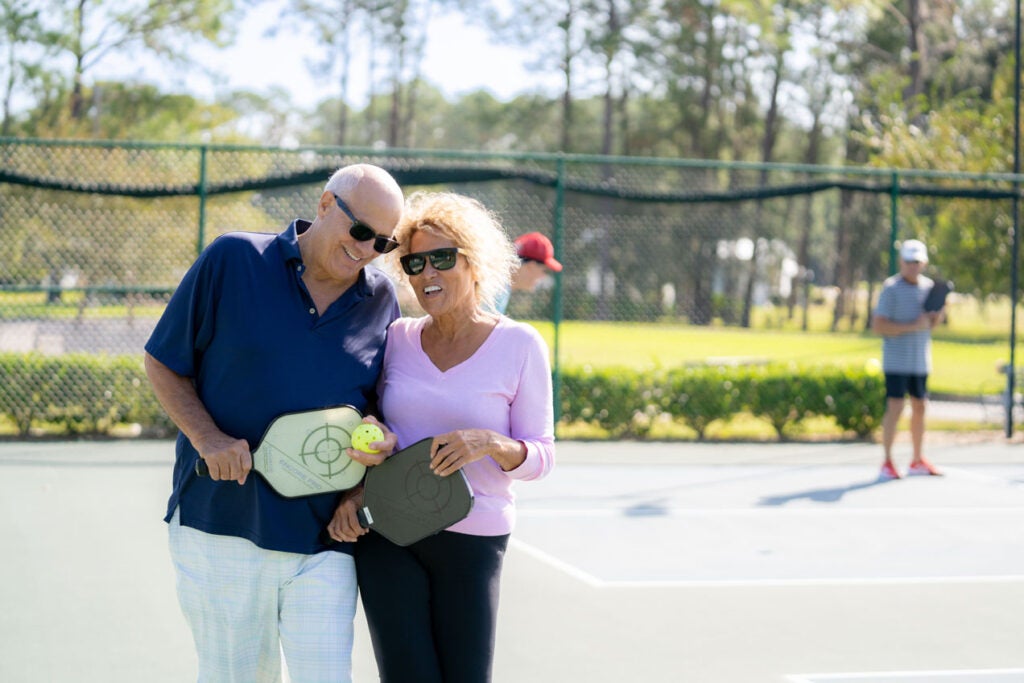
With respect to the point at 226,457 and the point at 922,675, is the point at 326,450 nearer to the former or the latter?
the point at 226,457

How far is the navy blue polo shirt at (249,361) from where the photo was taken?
2.77 m

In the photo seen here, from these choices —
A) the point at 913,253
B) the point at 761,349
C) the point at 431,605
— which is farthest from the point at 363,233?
the point at 761,349

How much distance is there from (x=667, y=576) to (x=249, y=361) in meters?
3.84

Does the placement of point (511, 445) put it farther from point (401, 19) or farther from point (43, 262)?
point (401, 19)

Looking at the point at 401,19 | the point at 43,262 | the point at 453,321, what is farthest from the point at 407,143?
the point at 453,321

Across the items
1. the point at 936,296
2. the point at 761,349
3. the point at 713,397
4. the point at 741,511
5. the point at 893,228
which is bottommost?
the point at 761,349

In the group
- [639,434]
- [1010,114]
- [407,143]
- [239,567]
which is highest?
[407,143]

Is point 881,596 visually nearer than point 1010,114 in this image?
Yes

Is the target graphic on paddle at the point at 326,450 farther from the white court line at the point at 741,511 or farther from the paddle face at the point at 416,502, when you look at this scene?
the white court line at the point at 741,511

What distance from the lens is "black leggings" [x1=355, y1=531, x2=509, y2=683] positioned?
2.81m

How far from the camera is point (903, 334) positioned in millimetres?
9375

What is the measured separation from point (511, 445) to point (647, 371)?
9.24 m

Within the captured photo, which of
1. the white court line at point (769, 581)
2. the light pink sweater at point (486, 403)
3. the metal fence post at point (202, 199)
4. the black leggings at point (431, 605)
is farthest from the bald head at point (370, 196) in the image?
the metal fence post at point (202, 199)

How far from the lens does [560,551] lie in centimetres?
664
